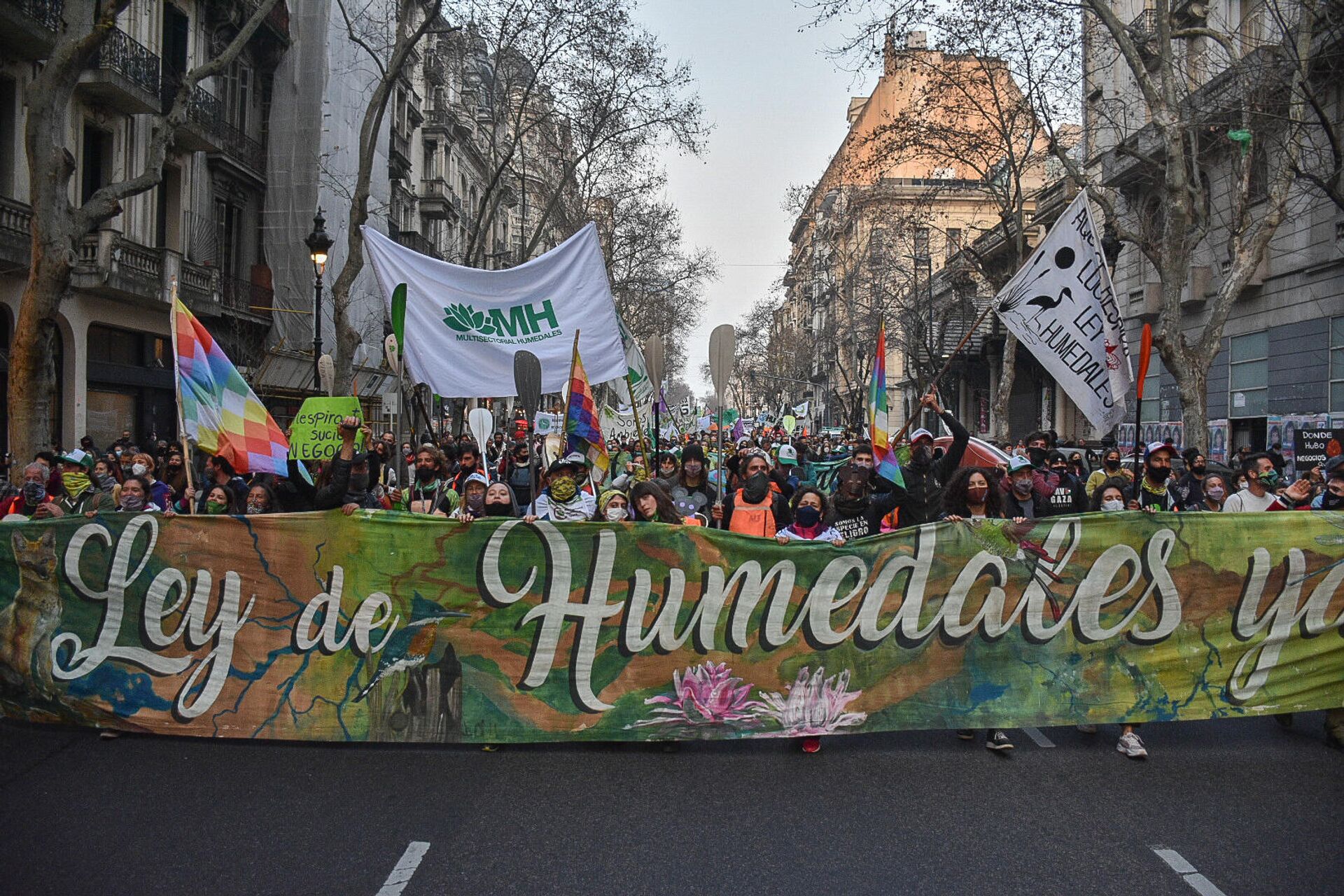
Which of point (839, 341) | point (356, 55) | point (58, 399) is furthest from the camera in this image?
point (839, 341)

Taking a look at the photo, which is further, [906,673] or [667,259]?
[667,259]

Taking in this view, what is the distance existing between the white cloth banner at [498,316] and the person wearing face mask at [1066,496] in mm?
3775

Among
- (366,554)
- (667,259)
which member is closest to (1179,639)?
(366,554)

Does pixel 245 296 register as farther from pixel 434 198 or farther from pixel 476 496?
pixel 476 496

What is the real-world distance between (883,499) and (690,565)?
2.45m

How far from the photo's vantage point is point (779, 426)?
42531 mm

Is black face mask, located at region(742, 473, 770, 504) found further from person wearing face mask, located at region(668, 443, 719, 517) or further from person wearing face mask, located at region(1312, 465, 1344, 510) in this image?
person wearing face mask, located at region(1312, 465, 1344, 510)

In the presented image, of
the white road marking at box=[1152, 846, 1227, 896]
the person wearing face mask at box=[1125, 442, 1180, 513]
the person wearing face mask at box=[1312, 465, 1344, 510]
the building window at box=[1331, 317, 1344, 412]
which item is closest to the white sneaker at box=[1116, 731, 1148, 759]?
the white road marking at box=[1152, 846, 1227, 896]

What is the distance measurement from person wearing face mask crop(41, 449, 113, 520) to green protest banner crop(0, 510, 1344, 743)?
2.23 meters

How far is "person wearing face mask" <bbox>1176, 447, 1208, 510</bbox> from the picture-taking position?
9234 millimetres

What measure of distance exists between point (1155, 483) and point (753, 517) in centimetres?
368

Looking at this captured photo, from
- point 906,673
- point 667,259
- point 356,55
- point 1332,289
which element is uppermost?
point 356,55

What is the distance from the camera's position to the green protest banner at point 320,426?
9.20m

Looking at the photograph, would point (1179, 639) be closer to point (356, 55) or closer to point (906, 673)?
point (906, 673)
